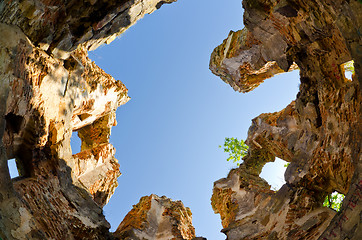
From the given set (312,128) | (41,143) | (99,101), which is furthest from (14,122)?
(312,128)

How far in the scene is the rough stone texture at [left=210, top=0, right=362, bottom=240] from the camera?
4.67 m

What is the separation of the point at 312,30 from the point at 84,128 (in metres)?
13.7

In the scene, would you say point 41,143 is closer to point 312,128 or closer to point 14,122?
point 14,122

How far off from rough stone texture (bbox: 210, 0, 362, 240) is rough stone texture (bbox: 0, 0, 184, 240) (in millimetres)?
5568

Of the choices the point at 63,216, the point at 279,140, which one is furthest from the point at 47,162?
the point at 279,140

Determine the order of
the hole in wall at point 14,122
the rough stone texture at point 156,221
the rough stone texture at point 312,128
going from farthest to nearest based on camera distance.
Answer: the rough stone texture at point 156,221 → the hole in wall at point 14,122 → the rough stone texture at point 312,128

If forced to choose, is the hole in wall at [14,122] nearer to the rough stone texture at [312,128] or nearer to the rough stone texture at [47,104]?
the rough stone texture at [47,104]

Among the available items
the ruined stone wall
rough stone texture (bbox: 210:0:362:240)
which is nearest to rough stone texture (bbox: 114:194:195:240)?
the ruined stone wall

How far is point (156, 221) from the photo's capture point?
10.8 meters

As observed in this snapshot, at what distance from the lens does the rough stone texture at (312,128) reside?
184 inches

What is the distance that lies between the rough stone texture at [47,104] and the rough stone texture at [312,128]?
5.57 metres

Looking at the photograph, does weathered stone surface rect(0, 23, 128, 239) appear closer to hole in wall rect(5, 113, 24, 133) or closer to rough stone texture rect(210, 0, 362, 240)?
hole in wall rect(5, 113, 24, 133)

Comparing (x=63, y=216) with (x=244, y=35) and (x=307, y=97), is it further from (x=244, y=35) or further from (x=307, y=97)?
(x=244, y=35)

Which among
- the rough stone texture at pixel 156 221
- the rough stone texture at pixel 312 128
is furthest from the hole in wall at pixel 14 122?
the rough stone texture at pixel 312 128
